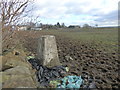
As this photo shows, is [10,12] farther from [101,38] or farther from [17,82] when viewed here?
[101,38]

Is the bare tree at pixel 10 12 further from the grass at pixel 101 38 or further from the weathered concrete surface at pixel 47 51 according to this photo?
the grass at pixel 101 38

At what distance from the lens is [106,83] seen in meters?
3.05

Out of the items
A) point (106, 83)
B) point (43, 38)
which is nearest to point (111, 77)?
point (106, 83)

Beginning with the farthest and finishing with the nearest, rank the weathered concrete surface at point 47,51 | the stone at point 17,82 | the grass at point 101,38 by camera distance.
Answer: the grass at point 101,38 < the weathered concrete surface at point 47,51 < the stone at point 17,82

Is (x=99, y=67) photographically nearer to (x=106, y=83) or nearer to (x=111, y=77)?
(x=111, y=77)

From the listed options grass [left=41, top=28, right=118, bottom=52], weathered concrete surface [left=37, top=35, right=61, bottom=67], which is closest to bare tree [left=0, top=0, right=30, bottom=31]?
weathered concrete surface [left=37, top=35, right=61, bottom=67]

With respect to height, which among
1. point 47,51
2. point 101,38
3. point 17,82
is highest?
point 47,51

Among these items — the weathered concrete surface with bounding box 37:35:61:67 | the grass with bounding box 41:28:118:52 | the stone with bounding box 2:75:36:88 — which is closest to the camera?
the stone with bounding box 2:75:36:88

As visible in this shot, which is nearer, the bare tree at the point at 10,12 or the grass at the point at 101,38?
the bare tree at the point at 10,12

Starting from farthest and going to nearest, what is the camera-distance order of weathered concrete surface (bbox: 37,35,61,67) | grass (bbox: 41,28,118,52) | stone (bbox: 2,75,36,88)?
1. grass (bbox: 41,28,118,52)
2. weathered concrete surface (bbox: 37,35,61,67)
3. stone (bbox: 2,75,36,88)

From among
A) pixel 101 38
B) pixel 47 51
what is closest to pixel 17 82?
pixel 47 51

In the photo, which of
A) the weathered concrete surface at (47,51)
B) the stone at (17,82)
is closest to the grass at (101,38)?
the weathered concrete surface at (47,51)

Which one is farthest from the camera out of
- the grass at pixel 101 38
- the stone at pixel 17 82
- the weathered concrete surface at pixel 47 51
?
the grass at pixel 101 38

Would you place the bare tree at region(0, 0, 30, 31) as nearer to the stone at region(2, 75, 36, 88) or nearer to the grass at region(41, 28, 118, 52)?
the stone at region(2, 75, 36, 88)
